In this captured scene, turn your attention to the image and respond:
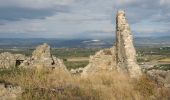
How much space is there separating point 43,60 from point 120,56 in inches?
179

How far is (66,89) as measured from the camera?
14750 millimetres

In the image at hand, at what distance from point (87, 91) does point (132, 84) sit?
309cm

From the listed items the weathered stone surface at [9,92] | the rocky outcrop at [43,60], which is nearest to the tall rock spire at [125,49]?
the rocky outcrop at [43,60]

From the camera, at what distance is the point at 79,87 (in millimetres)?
16000

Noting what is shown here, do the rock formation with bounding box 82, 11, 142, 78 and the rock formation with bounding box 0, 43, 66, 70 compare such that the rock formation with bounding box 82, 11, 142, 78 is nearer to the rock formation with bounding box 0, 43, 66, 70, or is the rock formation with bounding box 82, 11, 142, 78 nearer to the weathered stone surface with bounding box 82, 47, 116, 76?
the weathered stone surface with bounding box 82, 47, 116, 76

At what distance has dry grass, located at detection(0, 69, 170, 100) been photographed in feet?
44.7

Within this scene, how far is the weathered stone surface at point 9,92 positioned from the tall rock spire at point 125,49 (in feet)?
27.9

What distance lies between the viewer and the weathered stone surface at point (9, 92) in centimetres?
1292

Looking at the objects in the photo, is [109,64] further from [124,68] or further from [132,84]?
[132,84]

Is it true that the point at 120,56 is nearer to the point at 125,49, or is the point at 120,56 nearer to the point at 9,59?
the point at 125,49

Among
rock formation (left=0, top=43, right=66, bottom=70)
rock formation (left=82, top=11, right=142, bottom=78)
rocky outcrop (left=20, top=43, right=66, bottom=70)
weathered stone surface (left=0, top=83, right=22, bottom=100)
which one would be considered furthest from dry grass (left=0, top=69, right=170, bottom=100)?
rock formation (left=0, top=43, right=66, bottom=70)

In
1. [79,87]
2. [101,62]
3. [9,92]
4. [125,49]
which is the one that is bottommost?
[79,87]

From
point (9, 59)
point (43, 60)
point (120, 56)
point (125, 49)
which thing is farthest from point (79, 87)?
point (9, 59)

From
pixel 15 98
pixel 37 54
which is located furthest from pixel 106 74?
pixel 15 98
